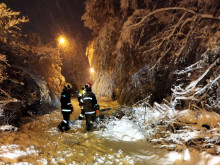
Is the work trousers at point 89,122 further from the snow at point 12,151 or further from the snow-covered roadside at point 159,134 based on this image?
the snow at point 12,151

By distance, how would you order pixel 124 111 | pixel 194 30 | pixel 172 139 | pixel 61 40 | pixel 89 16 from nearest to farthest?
pixel 172 139 → pixel 194 30 → pixel 124 111 → pixel 89 16 → pixel 61 40

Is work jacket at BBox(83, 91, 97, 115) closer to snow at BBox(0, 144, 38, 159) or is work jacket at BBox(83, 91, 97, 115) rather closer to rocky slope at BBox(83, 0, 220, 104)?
snow at BBox(0, 144, 38, 159)

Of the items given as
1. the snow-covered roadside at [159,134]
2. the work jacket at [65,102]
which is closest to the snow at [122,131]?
the snow-covered roadside at [159,134]

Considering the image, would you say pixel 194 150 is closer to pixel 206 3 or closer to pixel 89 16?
pixel 206 3

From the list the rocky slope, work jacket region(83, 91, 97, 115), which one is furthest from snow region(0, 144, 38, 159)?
the rocky slope

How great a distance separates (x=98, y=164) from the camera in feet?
11.7

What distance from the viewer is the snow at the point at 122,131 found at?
5.18 meters

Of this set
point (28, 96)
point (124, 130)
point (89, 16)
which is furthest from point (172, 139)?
point (89, 16)

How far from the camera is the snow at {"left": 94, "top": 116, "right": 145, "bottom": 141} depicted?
17.0 ft

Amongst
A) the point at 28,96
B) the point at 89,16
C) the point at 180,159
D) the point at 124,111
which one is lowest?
the point at 180,159

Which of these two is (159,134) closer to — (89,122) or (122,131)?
(122,131)

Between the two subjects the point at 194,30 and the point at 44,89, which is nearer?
the point at 194,30

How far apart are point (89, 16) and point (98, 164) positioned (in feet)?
31.4

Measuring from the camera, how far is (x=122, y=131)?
567cm
